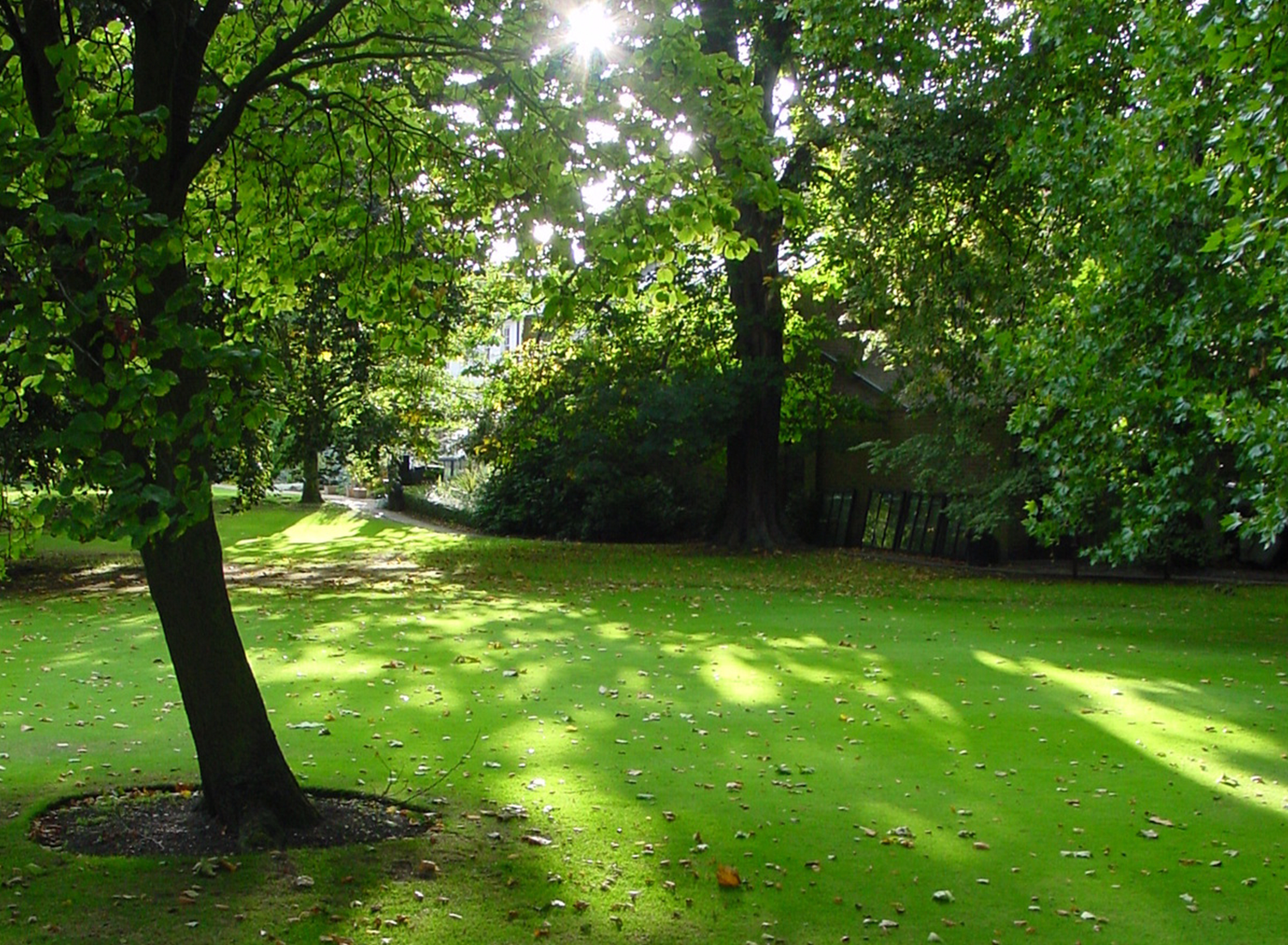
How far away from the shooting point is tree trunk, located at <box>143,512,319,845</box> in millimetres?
Answer: 6480

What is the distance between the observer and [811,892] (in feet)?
20.0

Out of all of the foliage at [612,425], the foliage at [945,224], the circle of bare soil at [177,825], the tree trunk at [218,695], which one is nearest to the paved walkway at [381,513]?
the foliage at [612,425]

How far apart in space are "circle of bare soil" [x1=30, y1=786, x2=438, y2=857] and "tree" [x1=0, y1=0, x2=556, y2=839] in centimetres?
17

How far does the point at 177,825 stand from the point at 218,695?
2.93 feet

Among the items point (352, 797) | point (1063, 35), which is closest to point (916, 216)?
point (1063, 35)

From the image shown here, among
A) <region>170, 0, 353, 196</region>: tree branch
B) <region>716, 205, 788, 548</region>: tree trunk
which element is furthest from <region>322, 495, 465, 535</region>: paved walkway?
<region>170, 0, 353, 196</region>: tree branch

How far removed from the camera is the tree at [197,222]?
471 centimetres

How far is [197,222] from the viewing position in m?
8.25

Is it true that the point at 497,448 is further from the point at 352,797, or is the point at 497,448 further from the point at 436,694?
the point at 352,797

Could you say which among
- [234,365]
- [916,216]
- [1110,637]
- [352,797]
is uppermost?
[916,216]

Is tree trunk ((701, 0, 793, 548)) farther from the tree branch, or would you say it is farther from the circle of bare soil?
the circle of bare soil

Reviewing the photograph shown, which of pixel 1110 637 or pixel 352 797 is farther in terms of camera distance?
pixel 1110 637

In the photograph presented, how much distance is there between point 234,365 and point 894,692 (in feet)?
25.7

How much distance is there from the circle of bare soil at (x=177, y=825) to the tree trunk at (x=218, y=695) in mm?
134
